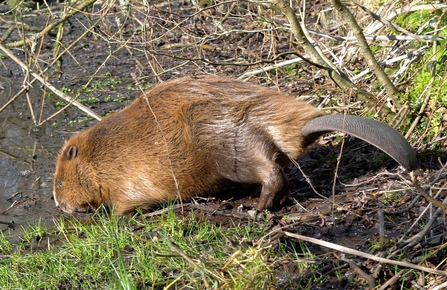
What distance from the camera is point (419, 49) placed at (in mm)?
4438

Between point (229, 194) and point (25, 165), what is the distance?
5.45 ft

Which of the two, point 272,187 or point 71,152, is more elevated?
point 272,187

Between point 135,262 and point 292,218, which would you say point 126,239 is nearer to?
point 135,262

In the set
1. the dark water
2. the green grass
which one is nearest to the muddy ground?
the dark water

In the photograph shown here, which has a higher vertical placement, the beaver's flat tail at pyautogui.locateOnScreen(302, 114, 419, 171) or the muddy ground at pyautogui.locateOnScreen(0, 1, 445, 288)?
the beaver's flat tail at pyautogui.locateOnScreen(302, 114, 419, 171)

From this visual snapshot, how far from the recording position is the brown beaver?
377 cm

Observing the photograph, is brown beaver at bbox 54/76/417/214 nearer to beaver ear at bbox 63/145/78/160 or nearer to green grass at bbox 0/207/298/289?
beaver ear at bbox 63/145/78/160

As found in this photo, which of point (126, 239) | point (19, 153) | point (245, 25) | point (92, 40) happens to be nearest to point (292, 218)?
point (126, 239)

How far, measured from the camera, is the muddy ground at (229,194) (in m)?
3.59

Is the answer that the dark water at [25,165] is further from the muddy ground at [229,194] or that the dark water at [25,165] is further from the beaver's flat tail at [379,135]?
the beaver's flat tail at [379,135]

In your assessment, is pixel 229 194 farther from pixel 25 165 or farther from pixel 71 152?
pixel 25 165

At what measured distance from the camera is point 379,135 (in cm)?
348

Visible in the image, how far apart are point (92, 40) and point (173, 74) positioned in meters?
1.73

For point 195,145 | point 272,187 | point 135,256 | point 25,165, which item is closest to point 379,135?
point 272,187
